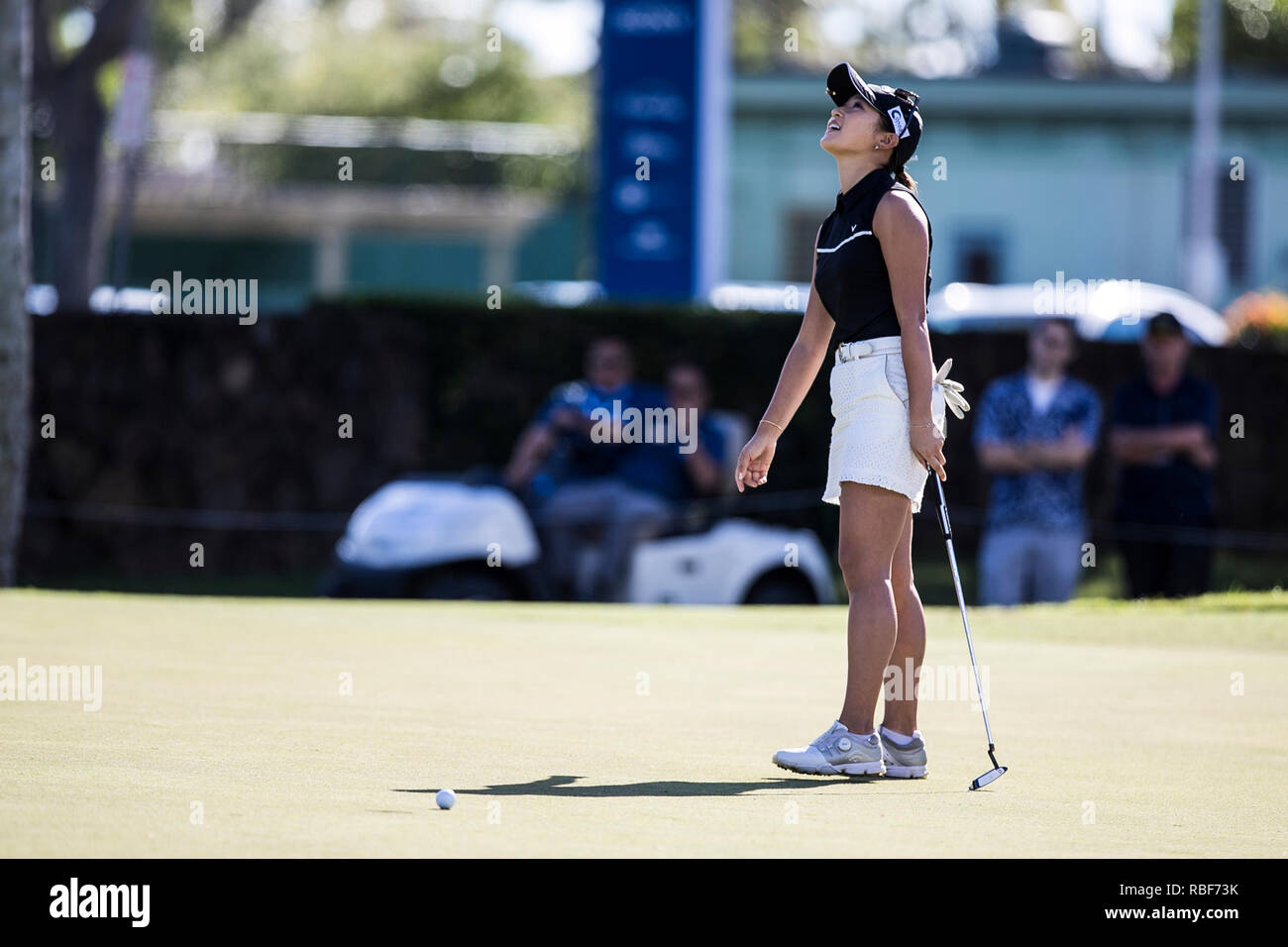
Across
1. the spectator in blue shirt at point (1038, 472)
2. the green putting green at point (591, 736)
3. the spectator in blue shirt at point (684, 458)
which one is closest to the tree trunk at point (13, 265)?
the green putting green at point (591, 736)

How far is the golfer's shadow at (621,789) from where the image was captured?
5.66 metres

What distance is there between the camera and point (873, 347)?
6.49 metres

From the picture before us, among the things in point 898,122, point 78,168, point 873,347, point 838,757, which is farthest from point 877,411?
point 78,168

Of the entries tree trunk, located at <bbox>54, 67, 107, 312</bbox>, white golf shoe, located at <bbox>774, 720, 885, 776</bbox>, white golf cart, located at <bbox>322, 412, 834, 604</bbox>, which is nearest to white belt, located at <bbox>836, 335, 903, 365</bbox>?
white golf shoe, located at <bbox>774, 720, 885, 776</bbox>

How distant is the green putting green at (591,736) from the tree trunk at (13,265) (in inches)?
88.6

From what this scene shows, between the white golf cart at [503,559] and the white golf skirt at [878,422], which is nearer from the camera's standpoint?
the white golf skirt at [878,422]

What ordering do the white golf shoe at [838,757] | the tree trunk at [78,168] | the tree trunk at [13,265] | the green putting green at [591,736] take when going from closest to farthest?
the green putting green at [591,736] → the white golf shoe at [838,757] → the tree trunk at [13,265] → the tree trunk at [78,168]

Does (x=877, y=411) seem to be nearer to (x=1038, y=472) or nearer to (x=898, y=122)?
(x=898, y=122)

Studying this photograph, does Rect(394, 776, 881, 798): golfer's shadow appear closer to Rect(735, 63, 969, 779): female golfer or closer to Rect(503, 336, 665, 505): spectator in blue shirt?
Rect(735, 63, 969, 779): female golfer

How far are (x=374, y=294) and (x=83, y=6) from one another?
926 inches

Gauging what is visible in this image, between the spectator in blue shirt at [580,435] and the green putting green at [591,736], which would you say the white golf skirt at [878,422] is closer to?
the green putting green at [591,736]
